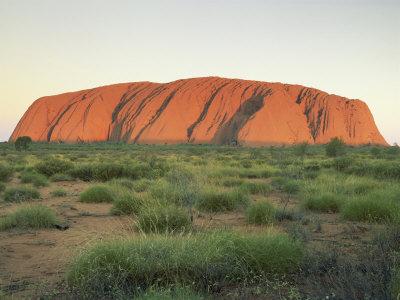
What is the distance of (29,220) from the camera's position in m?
7.15

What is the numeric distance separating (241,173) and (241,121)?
65.2 m

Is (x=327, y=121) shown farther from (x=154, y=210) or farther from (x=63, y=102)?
(x=154, y=210)

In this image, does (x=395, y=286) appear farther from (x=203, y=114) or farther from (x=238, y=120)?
(x=203, y=114)

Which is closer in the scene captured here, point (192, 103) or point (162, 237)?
point (162, 237)

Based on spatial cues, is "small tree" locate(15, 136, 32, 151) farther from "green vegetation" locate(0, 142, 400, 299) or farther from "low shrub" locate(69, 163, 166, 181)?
"green vegetation" locate(0, 142, 400, 299)

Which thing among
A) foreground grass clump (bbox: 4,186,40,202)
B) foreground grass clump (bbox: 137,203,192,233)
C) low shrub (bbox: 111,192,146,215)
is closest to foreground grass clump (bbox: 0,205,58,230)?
low shrub (bbox: 111,192,146,215)

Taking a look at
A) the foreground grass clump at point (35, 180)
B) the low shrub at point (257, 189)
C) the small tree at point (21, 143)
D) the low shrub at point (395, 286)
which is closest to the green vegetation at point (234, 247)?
the low shrub at point (395, 286)

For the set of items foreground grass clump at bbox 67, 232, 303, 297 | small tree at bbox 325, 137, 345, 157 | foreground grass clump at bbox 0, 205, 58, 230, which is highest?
foreground grass clump at bbox 67, 232, 303, 297

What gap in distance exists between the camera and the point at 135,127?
84750mm

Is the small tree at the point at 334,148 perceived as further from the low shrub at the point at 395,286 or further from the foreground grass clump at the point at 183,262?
the low shrub at the point at 395,286

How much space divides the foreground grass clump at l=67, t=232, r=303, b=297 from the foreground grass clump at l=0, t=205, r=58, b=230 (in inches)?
121

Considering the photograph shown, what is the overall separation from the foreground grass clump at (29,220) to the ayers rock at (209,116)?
6982cm

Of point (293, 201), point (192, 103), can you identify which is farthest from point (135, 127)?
point (293, 201)

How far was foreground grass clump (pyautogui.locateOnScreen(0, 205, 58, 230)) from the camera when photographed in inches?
279
